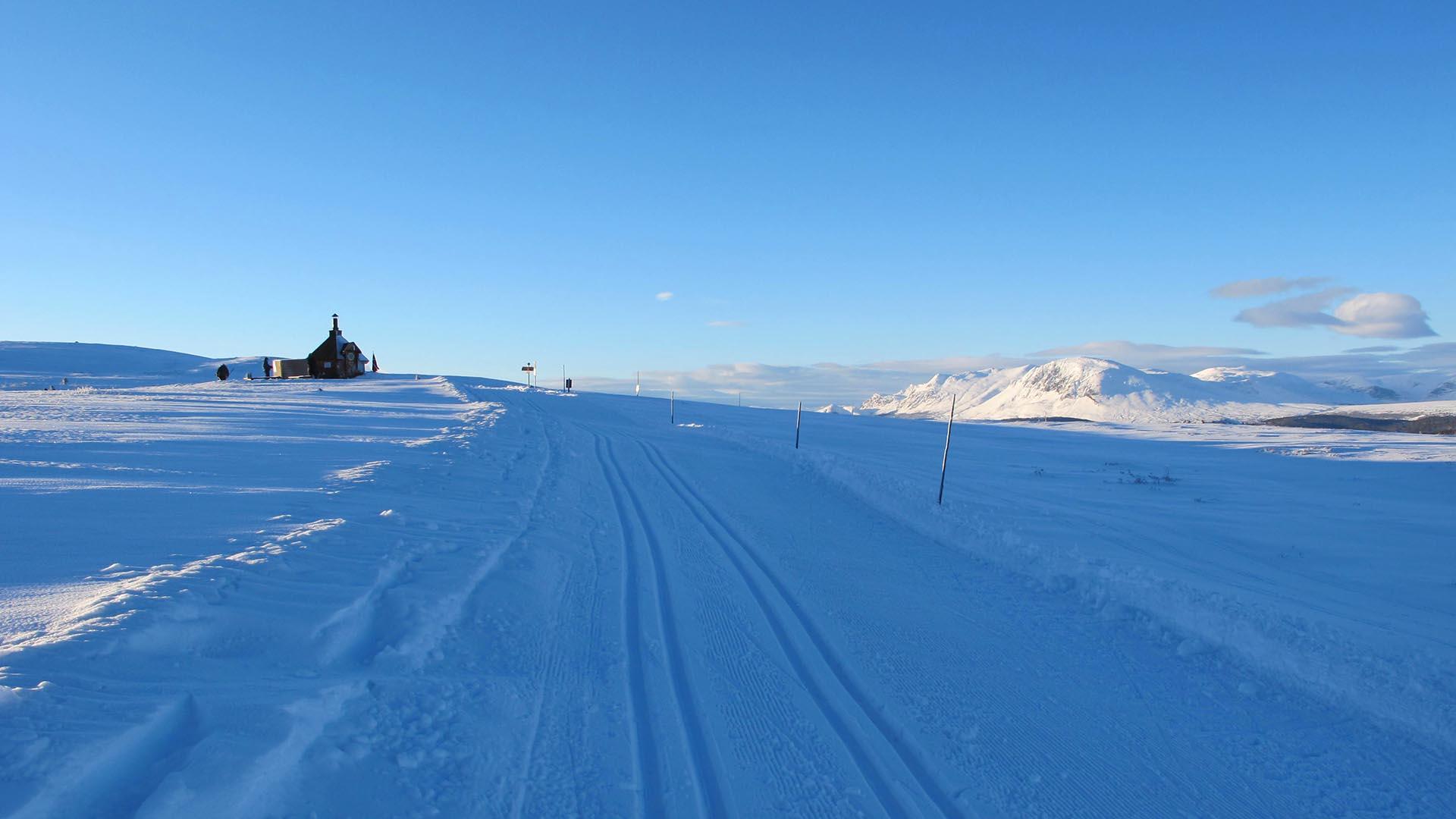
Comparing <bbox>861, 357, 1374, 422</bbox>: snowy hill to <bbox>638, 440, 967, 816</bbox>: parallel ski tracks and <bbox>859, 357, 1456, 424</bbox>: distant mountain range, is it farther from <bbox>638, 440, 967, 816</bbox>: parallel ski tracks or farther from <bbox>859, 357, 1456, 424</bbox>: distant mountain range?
<bbox>638, 440, 967, 816</bbox>: parallel ski tracks

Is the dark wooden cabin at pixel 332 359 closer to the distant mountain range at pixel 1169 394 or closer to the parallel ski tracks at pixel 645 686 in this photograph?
the parallel ski tracks at pixel 645 686

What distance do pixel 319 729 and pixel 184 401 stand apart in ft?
73.8

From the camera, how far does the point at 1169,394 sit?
384 ft

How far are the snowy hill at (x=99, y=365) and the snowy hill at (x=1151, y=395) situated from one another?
3003 inches

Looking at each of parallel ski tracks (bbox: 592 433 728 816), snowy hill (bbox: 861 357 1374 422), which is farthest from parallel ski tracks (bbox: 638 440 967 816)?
snowy hill (bbox: 861 357 1374 422)

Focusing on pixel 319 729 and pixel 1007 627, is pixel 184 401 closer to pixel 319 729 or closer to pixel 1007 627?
pixel 319 729

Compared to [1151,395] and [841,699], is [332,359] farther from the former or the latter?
[1151,395]

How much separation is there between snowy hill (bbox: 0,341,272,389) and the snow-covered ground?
3646cm

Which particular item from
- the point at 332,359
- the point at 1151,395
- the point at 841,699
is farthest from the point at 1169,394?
the point at 841,699

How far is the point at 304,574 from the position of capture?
19.1 feet

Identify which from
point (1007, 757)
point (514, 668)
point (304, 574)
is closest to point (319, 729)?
point (514, 668)

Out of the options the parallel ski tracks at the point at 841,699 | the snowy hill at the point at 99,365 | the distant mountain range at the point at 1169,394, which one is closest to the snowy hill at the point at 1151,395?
the distant mountain range at the point at 1169,394

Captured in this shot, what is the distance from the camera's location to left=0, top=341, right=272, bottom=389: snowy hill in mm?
39062

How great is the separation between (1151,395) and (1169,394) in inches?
152
